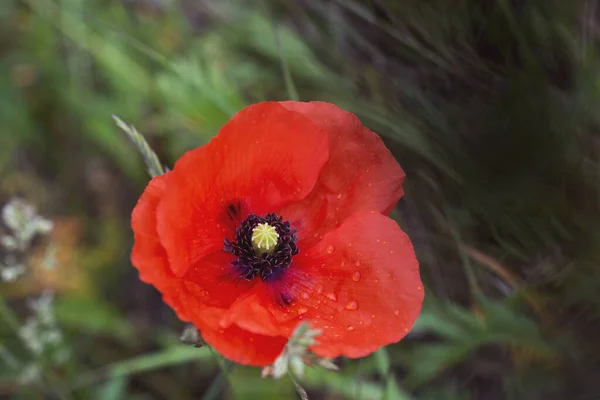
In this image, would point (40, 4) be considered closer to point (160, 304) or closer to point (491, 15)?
point (160, 304)

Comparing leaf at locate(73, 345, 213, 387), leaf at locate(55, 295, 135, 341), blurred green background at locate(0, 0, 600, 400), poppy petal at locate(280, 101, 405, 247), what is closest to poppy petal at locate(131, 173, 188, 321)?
poppy petal at locate(280, 101, 405, 247)

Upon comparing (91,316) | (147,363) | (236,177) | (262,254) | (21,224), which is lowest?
→ (91,316)

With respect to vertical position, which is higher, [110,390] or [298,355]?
[298,355]

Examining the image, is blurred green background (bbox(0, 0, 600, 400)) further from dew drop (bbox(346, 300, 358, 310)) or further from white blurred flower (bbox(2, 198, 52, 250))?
dew drop (bbox(346, 300, 358, 310))

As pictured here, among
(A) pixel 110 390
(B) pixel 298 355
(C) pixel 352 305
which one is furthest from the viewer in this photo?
(A) pixel 110 390

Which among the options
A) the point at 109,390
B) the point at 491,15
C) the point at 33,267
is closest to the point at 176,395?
the point at 109,390

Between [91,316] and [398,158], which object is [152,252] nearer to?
[398,158]

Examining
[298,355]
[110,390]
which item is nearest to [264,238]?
[298,355]

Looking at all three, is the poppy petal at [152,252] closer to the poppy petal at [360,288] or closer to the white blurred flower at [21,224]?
the poppy petal at [360,288]
